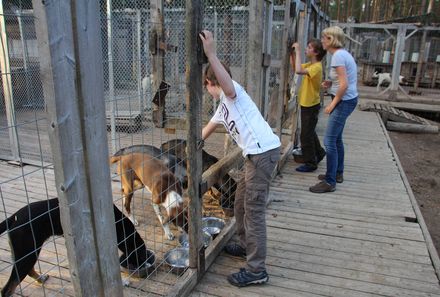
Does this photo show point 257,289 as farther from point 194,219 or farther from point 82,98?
point 82,98

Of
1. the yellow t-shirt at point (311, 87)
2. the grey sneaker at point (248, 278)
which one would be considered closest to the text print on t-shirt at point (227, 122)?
the grey sneaker at point (248, 278)

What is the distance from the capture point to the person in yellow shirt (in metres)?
4.86

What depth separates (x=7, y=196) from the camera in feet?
14.9

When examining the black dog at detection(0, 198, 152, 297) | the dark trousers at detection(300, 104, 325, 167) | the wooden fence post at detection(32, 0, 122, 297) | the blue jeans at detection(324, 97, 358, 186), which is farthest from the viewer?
the dark trousers at detection(300, 104, 325, 167)

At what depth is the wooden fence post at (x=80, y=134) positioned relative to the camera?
132 cm

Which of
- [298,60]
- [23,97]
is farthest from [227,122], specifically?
[23,97]

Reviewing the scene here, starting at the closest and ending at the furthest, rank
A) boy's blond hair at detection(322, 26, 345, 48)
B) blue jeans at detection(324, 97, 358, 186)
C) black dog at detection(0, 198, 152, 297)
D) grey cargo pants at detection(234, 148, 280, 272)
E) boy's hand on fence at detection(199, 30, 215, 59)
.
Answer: boy's hand on fence at detection(199, 30, 215, 59)
black dog at detection(0, 198, 152, 297)
grey cargo pants at detection(234, 148, 280, 272)
boy's blond hair at detection(322, 26, 345, 48)
blue jeans at detection(324, 97, 358, 186)

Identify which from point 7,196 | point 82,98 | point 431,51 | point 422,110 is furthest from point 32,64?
point 431,51

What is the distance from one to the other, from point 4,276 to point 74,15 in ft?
8.37

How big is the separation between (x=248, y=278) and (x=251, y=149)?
3.42 ft

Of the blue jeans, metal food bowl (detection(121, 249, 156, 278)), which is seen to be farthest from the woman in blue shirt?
metal food bowl (detection(121, 249, 156, 278))

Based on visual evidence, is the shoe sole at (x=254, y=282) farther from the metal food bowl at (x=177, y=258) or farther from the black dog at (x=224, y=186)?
the black dog at (x=224, y=186)

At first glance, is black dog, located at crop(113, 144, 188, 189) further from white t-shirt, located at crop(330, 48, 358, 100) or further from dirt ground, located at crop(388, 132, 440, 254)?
dirt ground, located at crop(388, 132, 440, 254)

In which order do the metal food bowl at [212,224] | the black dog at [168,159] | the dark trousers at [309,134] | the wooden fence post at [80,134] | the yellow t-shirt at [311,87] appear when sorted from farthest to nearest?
the dark trousers at [309,134] < the yellow t-shirt at [311,87] < the black dog at [168,159] < the metal food bowl at [212,224] < the wooden fence post at [80,134]
